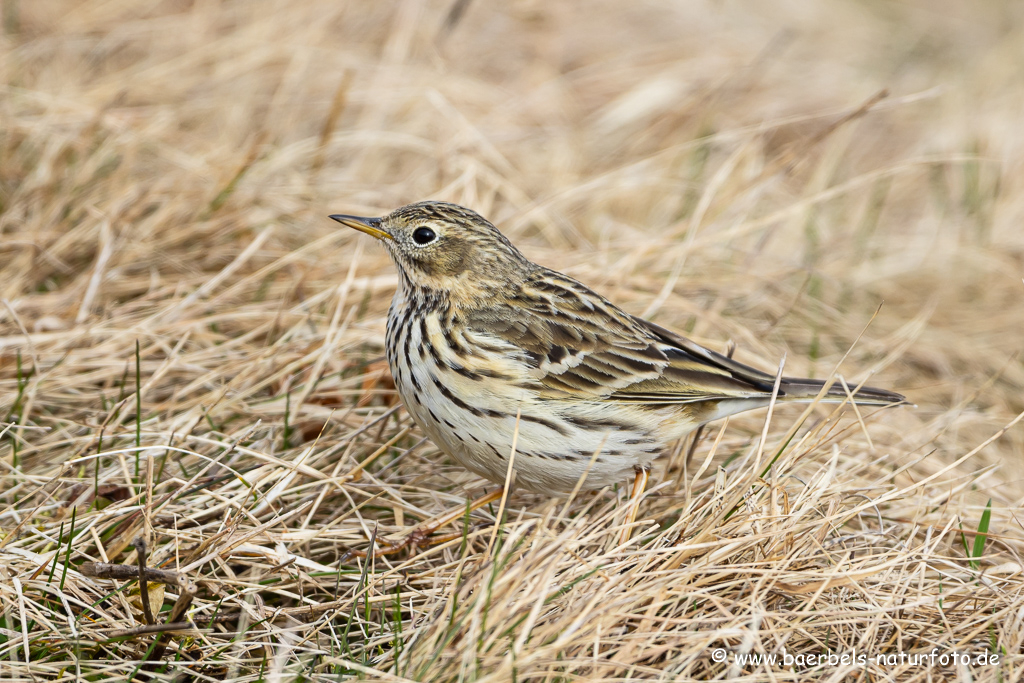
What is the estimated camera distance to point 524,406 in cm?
388

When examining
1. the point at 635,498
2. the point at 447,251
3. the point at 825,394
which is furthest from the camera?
the point at 447,251

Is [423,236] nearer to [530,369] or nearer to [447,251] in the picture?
[447,251]

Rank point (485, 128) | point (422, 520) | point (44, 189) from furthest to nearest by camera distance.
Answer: point (485, 128)
point (44, 189)
point (422, 520)

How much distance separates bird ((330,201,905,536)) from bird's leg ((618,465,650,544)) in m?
0.01

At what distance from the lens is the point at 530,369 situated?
3959mm

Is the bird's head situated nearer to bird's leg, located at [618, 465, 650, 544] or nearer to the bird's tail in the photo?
bird's leg, located at [618, 465, 650, 544]

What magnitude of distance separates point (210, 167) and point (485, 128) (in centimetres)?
242

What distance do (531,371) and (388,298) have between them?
2.12m

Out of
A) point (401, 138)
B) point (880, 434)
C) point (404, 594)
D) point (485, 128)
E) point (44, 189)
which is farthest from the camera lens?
point (485, 128)

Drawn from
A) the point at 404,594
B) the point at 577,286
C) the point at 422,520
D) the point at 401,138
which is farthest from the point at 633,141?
the point at 404,594

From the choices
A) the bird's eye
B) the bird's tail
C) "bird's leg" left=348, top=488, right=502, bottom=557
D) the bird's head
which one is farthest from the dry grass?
the bird's eye

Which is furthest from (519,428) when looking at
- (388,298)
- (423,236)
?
(388,298)

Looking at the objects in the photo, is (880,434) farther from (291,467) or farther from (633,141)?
(633,141)

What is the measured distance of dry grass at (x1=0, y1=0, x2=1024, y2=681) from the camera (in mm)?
3473
